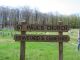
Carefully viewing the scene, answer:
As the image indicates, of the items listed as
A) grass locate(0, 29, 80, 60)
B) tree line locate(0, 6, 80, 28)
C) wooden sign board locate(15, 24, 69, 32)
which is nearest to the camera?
wooden sign board locate(15, 24, 69, 32)

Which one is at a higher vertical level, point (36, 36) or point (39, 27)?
point (39, 27)

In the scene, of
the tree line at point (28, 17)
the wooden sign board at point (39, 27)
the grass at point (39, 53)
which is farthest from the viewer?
the tree line at point (28, 17)

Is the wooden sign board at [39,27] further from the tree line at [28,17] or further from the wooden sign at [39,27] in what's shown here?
the tree line at [28,17]

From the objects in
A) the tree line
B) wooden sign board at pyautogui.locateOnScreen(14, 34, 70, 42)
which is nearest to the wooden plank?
wooden sign board at pyautogui.locateOnScreen(14, 34, 70, 42)

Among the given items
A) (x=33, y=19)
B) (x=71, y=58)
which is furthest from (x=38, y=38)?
(x=33, y=19)

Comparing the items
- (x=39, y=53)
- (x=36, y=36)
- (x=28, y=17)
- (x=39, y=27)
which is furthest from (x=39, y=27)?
(x=28, y=17)

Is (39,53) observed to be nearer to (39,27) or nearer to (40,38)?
(40,38)

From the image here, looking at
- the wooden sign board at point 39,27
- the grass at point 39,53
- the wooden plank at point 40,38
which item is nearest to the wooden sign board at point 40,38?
the wooden plank at point 40,38

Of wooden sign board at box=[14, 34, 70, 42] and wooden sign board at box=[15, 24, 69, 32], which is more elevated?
wooden sign board at box=[15, 24, 69, 32]

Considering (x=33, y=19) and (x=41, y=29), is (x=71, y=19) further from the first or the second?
(x=41, y=29)

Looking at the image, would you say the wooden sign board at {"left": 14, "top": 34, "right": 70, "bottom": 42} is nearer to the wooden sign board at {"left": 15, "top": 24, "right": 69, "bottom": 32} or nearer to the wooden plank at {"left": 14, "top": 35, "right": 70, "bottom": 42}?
the wooden plank at {"left": 14, "top": 35, "right": 70, "bottom": 42}

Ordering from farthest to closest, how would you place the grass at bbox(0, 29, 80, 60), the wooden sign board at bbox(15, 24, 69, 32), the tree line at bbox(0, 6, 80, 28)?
the tree line at bbox(0, 6, 80, 28)
the grass at bbox(0, 29, 80, 60)
the wooden sign board at bbox(15, 24, 69, 32)

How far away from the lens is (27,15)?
67938 mm

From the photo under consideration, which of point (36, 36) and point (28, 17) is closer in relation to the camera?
point (36, 36)
